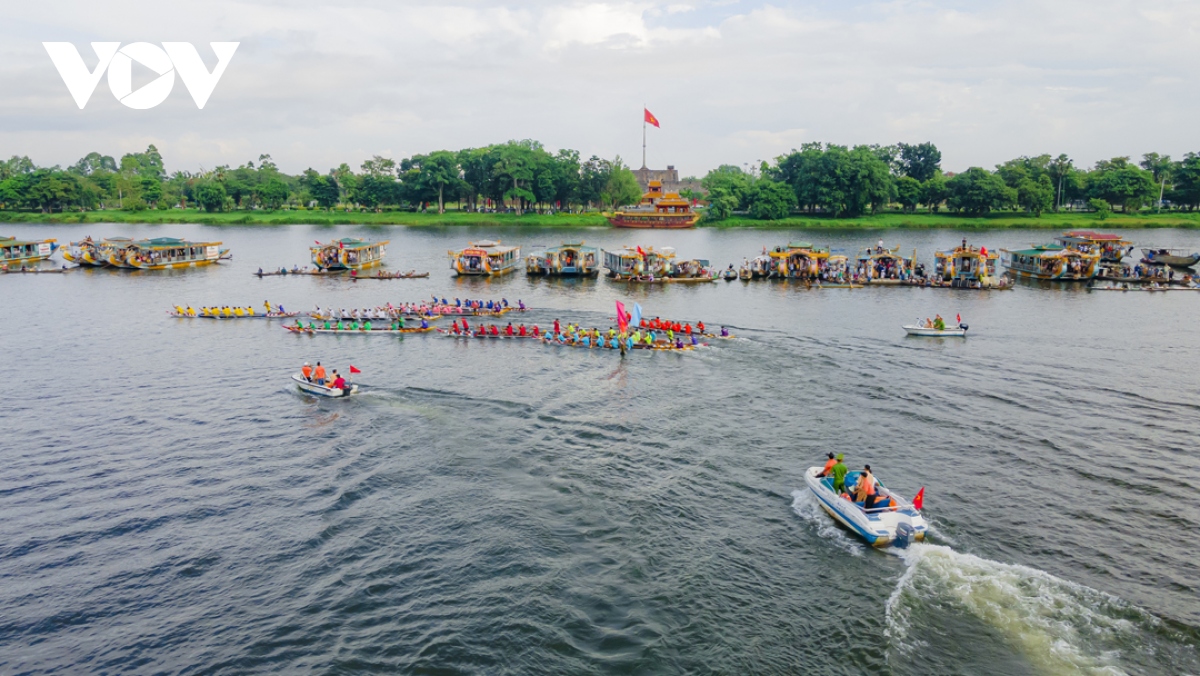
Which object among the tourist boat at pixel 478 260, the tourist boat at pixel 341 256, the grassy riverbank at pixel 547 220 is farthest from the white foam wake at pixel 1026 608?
the grassy riverbank at pixel 547 220

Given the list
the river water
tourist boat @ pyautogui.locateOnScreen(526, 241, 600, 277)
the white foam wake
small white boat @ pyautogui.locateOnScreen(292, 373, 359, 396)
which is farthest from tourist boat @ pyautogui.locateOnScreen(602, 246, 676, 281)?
the white foam wake

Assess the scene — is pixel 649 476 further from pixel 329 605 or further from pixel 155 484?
pixel 155 484

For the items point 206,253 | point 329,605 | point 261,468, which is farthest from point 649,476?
point 206,253

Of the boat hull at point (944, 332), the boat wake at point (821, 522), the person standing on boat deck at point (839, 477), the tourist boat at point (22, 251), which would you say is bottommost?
the boat wake at point (821, 522)

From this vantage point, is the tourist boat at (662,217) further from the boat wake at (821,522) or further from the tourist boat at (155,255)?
the boat wake at (821,522)

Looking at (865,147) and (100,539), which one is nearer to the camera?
(100,539)

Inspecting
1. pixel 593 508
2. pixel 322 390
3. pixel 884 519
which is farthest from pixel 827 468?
pixel 322 390

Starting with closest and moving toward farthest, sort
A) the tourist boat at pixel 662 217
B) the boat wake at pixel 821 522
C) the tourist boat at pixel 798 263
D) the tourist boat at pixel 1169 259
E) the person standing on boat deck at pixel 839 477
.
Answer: the boat wake at pixel 821 522 → the person standing on boat deck at pixel 839 477 → the tourist boat at pixel 798 263 → the tourist boat at pixel 1169 259 → the tourist boat at pixel 662 217
